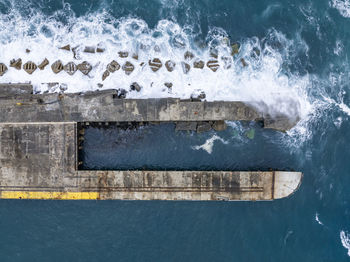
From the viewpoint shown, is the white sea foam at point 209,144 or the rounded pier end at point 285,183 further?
the white sea foam at point 209,144

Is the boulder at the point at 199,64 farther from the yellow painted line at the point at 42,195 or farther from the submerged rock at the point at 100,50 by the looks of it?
the yellow painted line at the point at 42,195

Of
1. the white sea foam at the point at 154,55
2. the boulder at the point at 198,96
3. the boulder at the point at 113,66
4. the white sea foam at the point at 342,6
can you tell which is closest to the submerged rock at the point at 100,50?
the white sea foam at the point at 154,55

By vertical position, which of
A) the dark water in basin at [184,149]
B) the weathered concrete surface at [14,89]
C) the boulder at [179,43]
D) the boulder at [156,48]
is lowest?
the dark water in basin at [184,149]

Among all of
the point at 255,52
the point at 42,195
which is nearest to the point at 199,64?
the point at 255,52

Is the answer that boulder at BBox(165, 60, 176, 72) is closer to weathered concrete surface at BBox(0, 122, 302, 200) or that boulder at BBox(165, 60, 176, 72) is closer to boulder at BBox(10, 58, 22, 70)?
weathered concrete surface at BBox(0, 122, 302, 200)

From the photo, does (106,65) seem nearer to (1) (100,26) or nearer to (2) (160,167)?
(1) (100,26)

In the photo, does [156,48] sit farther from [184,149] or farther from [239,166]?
[239,166]
